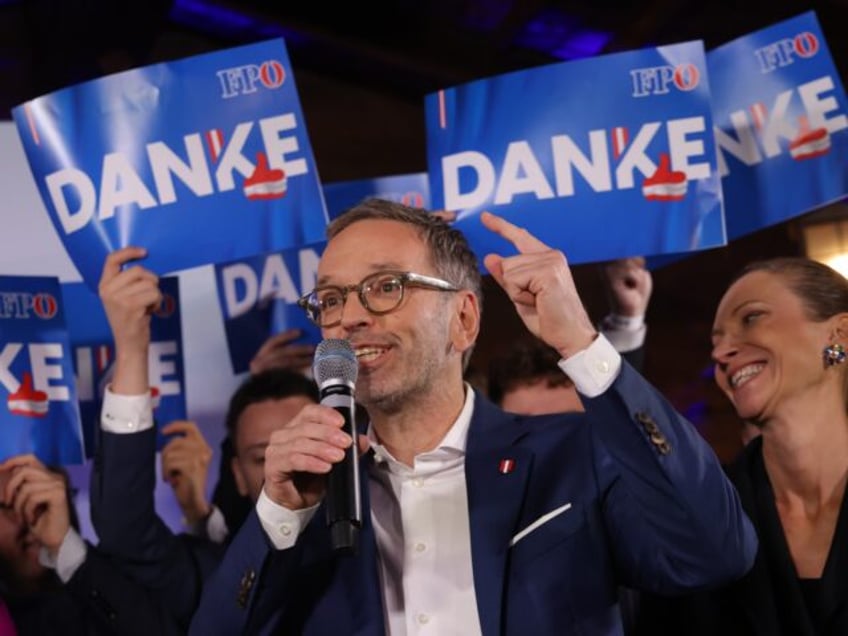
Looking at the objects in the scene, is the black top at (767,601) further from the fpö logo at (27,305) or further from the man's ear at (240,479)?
the fpö logo at (27,305)

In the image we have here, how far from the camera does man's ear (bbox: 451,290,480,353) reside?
1.96 m

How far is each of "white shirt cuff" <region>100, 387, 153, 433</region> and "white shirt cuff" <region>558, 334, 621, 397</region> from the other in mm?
1131

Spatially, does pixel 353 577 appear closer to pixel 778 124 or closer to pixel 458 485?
pixel 458 485

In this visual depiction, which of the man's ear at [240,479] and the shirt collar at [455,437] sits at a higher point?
the shirt collar at [455,437]

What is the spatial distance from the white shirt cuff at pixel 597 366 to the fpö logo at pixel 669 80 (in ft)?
4.13

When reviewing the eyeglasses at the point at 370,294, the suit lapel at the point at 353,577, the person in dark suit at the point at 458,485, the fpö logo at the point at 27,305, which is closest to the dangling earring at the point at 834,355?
the person in dark suit at the point at 458,485

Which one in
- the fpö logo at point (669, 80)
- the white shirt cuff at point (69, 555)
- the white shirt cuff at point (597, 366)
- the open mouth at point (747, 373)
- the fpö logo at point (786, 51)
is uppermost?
the fpö logo at point (786, 51)

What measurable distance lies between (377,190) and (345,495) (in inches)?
77.1

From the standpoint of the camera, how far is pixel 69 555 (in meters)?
2.55

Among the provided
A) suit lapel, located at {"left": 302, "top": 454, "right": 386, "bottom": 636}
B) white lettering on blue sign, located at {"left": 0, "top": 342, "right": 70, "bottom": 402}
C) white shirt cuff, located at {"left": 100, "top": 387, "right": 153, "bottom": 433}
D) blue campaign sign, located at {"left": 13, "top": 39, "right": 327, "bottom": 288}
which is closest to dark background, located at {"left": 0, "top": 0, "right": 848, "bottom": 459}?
blue campaign sign, located at {"left": 13, "top": 39, "right": 327, "bottom": 288}

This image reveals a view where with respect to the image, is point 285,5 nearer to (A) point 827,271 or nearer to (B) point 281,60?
(B) point 281,60

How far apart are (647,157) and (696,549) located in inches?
50.5

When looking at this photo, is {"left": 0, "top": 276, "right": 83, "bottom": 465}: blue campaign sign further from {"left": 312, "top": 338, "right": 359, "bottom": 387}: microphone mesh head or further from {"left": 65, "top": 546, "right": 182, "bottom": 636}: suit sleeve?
{"left": 312, "top": 338, "right": 359, "bottom": 387}: microphone mesh head

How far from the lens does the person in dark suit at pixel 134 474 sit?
2412mm
